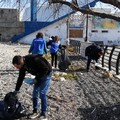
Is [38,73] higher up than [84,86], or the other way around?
[38,73]

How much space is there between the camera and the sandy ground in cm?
832

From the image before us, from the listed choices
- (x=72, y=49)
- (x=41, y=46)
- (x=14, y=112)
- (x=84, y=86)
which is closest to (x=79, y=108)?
(x=14, y=112)

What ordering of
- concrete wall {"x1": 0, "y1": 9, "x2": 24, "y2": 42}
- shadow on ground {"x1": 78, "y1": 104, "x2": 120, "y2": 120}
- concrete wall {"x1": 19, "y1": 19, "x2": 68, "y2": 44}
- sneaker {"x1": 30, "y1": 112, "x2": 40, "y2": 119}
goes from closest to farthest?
1. sneaker {"x1": 30, "y1": 112, "x2": 40, "y2": 119}
2. shadow on ground {"x1": 78, "y1": 104, "x2": 120, "y2": 120}
3. concrete wall {"x1": 19, "y1": 19, "x2": 68, "y2": 44}
4. concrete wall {"x1": 0, "y1": 9, "x2": 24, "y2": 42}

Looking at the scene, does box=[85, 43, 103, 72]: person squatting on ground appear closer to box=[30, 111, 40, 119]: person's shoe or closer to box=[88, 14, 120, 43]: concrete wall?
box=[30, 111, 40, 119]: person's shoe

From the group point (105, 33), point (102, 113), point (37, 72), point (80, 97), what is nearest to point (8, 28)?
point (105, 33)

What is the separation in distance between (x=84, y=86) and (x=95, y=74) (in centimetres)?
328

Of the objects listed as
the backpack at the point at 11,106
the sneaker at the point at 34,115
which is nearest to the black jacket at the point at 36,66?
the backpack at the point at 11,106

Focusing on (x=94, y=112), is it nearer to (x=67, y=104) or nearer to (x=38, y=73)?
(x=67, y=104)

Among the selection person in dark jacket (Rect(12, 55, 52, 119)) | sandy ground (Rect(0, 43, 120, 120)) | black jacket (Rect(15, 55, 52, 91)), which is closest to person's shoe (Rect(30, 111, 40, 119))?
person in dark jacket (Rect(12, 55, 52, 119))

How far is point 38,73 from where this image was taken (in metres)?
7.48

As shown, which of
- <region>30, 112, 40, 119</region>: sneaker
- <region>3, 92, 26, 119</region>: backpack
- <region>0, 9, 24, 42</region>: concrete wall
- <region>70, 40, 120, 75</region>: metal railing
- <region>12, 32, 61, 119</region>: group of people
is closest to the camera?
<region>12, 32, 61, 119</region>: group of people

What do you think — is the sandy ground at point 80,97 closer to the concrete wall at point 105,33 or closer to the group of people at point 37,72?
the group of people at point 37,72

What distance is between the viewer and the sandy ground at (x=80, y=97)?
27.3ft

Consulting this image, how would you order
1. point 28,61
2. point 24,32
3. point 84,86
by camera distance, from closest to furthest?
point 28,61
point 84,86
point 24,32
